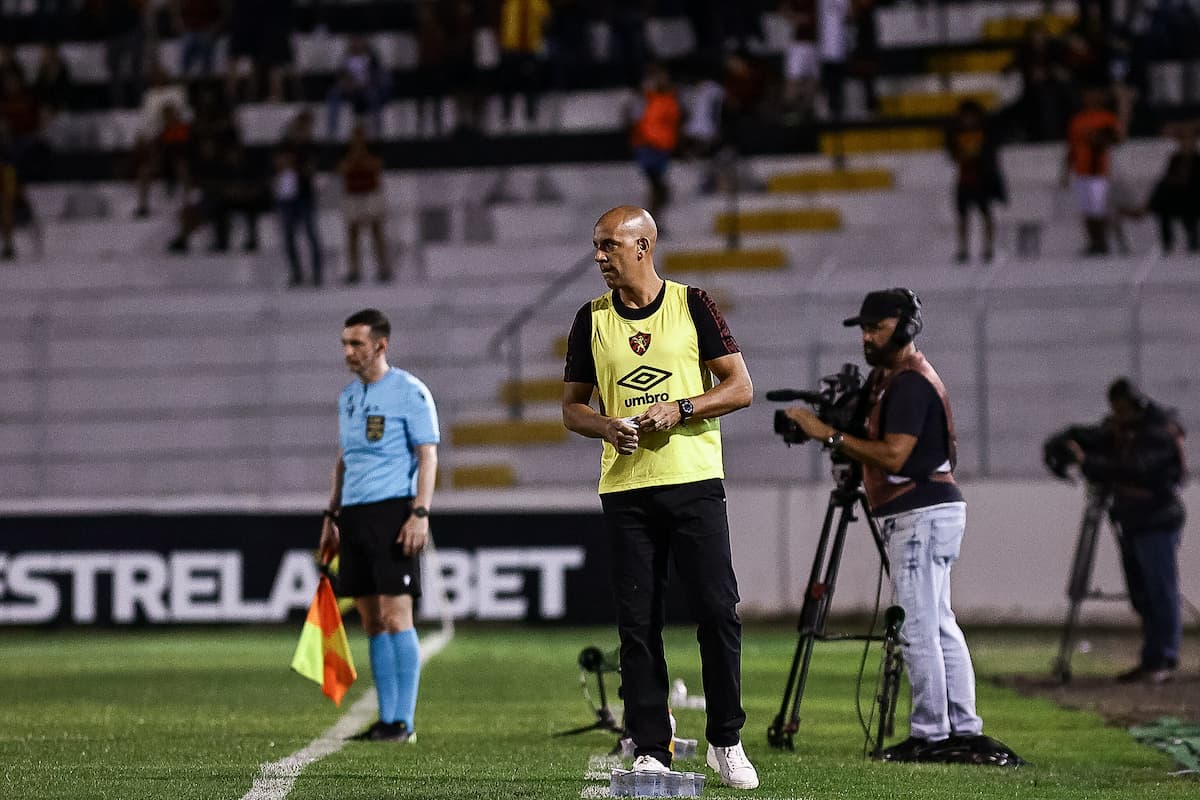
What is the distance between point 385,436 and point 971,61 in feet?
57.7

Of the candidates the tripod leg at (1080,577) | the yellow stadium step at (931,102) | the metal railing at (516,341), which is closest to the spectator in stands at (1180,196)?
the yellow stadium step at (931,102)

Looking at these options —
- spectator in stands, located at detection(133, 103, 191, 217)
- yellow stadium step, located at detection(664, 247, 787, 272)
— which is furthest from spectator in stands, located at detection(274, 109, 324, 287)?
yellow stadium step, located at detection(664, 247, 787, 272)

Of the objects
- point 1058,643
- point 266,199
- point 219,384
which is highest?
point 266,199

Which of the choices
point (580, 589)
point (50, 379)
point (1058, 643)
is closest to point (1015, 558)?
point (1058, 643)

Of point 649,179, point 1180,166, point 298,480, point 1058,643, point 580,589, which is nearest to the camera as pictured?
point 1058,643

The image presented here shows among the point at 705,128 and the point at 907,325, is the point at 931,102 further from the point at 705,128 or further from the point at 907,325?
the point at 907,325

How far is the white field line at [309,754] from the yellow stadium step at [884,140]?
14010mm

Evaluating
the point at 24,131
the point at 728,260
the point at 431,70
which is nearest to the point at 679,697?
the point at 728,260

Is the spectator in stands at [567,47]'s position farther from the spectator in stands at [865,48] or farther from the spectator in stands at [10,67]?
the spectator in stands at [10,67]

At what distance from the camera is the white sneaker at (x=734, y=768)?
7773 mm

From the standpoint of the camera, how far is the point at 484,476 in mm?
21344

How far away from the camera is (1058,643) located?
1722 cm

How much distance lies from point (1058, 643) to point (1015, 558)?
5.90 ft

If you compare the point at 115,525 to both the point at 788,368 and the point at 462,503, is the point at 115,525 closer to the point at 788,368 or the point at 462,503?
the point at 462,503
